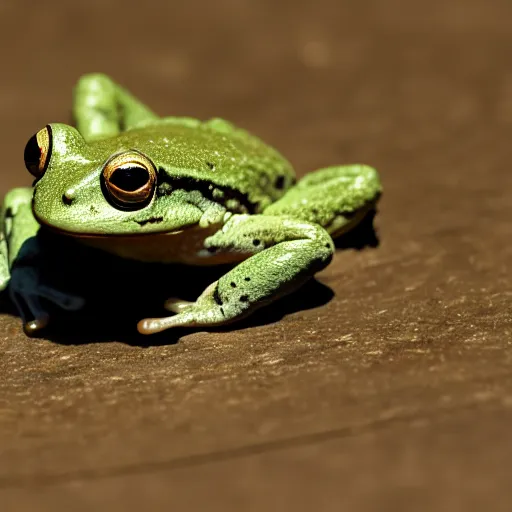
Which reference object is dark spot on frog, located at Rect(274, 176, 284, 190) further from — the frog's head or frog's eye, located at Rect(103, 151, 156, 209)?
frog's eye, located at Rect(103, 151, 156, 209)

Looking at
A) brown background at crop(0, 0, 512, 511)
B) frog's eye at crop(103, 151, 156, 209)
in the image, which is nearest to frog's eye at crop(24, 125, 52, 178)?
frog's eye at crop(103, 151, 156, 209)

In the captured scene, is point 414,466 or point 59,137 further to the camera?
point 59,137

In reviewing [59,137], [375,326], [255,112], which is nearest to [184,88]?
[255,112]

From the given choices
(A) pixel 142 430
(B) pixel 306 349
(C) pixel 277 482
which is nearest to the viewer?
(C) pixel 277 482

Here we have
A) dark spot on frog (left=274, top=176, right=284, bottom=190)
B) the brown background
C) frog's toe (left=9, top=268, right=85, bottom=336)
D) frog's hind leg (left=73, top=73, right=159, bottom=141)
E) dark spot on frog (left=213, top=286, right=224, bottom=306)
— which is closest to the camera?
the brown background

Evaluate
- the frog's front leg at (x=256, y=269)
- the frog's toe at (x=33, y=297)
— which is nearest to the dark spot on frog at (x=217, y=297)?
the frog's front leg at (x=256, y=269)

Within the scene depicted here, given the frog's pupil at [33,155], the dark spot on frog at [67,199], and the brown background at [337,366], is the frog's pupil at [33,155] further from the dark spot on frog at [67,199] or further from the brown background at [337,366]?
the brown background at [337,366]

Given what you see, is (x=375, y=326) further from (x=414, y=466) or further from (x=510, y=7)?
(x=510, y=7)
